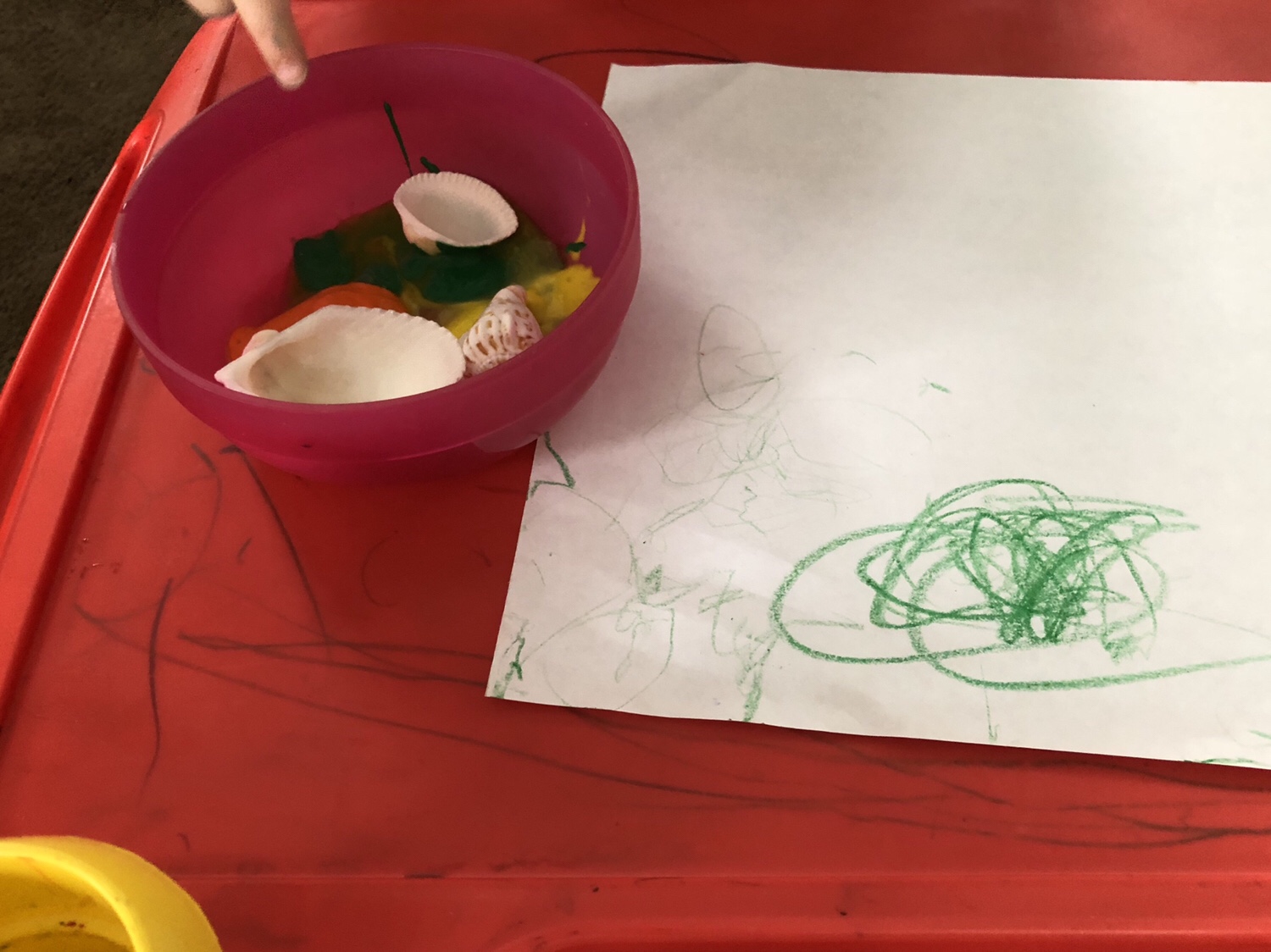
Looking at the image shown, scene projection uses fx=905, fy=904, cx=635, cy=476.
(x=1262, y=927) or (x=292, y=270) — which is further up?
(x=292, y=270)

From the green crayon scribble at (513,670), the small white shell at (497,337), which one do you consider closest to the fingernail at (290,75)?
the small white shell at (497,337)

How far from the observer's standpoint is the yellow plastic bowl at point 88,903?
20 cm

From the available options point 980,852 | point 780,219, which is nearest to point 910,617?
point 980,852

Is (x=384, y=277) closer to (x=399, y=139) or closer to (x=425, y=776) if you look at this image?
(x=399, y=139)

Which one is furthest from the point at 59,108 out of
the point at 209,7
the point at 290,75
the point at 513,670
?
the point at 513,670

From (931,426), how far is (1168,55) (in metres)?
0.25

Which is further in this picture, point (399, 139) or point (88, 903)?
point (399, 139)

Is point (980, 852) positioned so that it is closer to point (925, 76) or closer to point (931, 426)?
point (931, 426)

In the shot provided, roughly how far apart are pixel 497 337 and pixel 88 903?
0.20 meters

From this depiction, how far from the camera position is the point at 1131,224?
385mm

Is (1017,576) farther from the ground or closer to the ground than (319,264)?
closer to the ground

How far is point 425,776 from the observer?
294 millimetres

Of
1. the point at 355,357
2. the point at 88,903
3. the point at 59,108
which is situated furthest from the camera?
the point at 59,108

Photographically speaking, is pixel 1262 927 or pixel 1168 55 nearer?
pixel 1262 927
